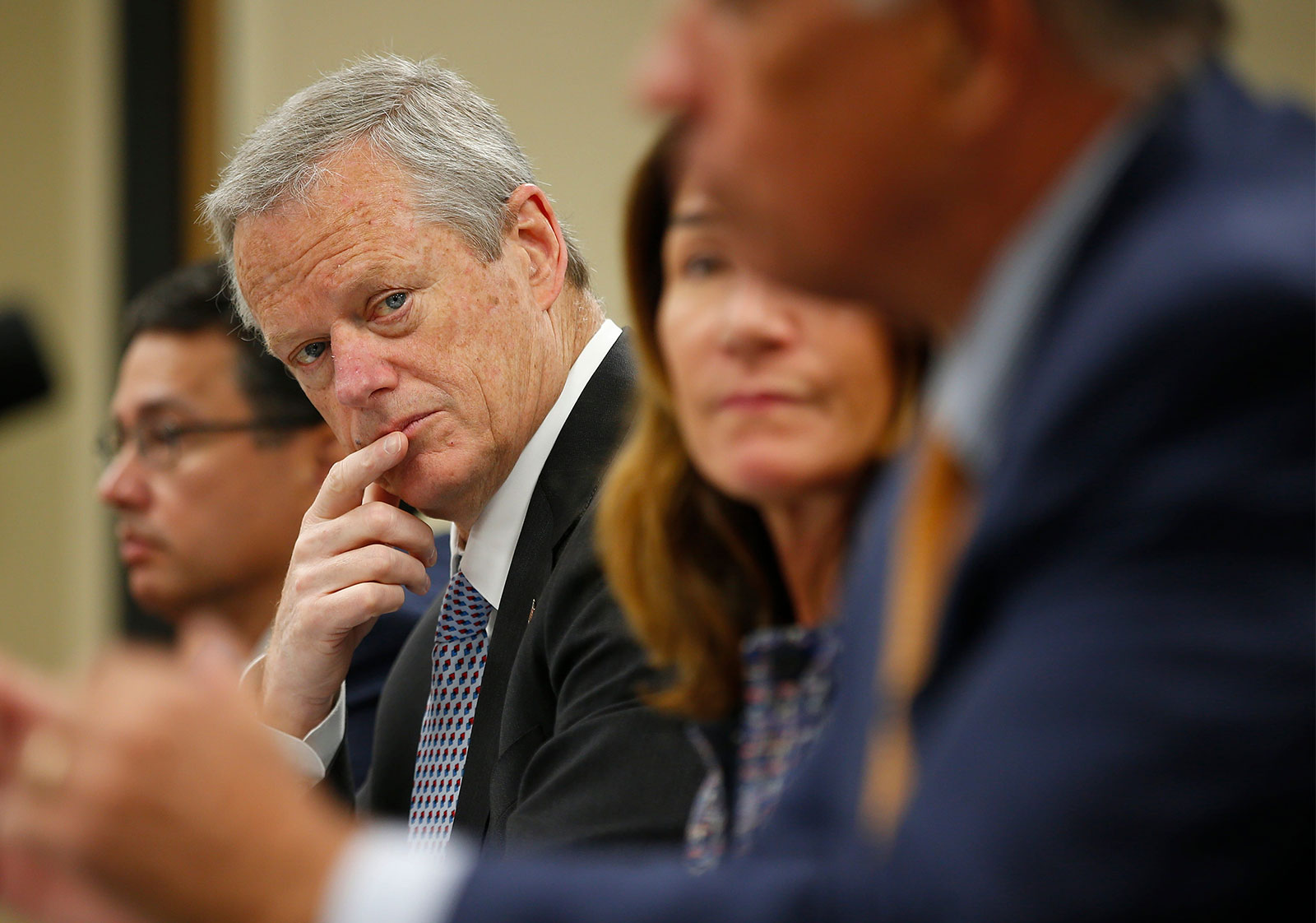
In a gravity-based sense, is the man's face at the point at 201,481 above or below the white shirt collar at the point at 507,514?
below

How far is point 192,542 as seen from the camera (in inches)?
116

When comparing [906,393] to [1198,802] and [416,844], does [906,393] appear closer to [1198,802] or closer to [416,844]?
[1198,802]

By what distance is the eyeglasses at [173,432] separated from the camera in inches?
116

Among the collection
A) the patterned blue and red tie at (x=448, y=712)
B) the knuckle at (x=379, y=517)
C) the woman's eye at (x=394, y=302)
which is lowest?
the patterned blue and red tie at (x=448, y=712)

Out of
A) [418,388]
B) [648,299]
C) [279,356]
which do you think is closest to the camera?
[648,299]

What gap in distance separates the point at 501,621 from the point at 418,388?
34 cm

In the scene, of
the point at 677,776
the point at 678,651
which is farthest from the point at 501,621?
the point at 678,651

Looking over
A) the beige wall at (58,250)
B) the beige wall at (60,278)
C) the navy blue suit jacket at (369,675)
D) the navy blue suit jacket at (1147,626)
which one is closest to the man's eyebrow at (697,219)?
the navy blue suit jacket at (1147,626)

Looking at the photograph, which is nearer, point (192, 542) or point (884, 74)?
point (884, 74)

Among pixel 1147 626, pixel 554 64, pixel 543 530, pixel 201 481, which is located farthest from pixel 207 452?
pixel 1147 626

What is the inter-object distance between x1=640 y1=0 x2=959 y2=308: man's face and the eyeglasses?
7.56 feet

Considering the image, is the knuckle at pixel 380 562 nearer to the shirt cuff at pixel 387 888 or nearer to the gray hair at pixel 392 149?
the gray hair at pixel 392 149

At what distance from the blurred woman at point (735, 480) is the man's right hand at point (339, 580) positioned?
2.16 ft

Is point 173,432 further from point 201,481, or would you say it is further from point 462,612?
point 462,612
